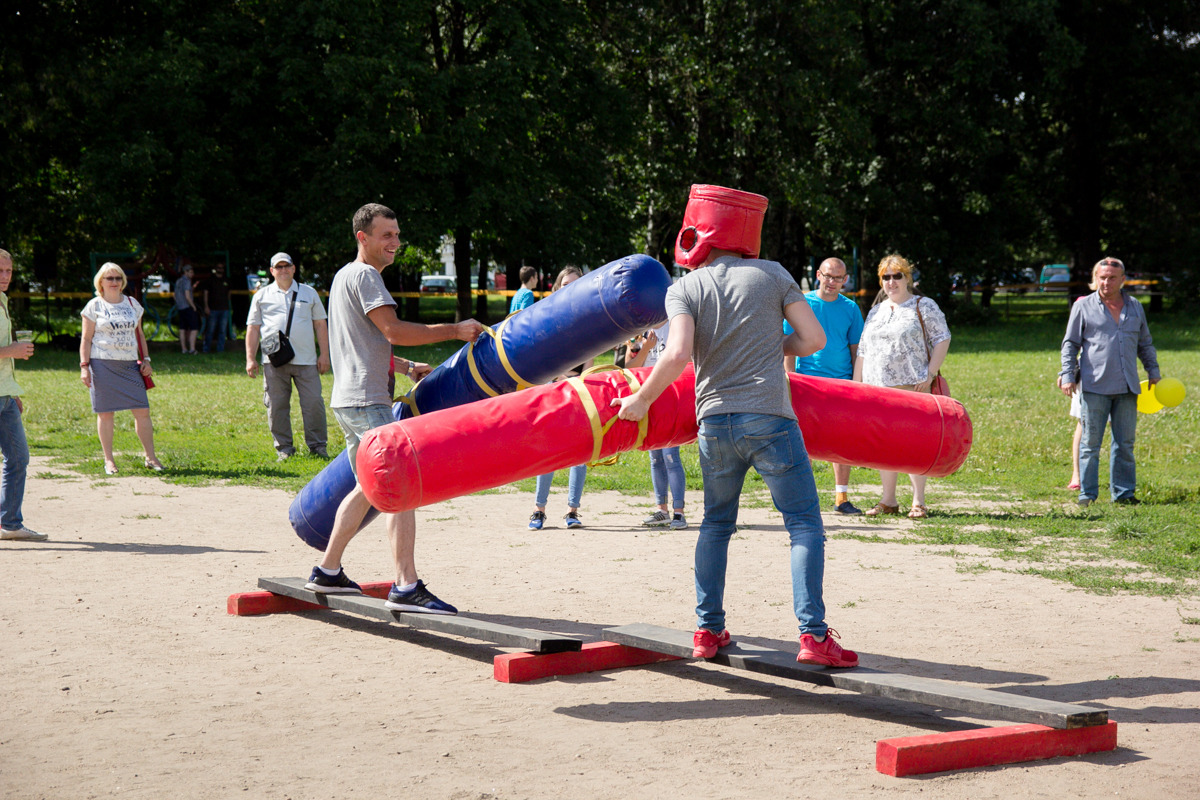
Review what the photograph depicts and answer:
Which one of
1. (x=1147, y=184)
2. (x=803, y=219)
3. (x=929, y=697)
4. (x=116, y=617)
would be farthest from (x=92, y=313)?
(x=1147, y=184)

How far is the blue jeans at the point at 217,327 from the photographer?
28.1 m

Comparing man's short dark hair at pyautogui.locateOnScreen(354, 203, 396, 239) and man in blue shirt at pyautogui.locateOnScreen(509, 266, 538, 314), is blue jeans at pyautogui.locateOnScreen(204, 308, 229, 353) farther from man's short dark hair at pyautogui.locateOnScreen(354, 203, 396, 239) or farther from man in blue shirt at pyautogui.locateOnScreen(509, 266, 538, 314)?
man's short dark hair at pyautogui.locateOnScreen(354, 203, 396, 239)

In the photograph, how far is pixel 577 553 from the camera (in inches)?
328

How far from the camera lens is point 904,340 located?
30.8 feet

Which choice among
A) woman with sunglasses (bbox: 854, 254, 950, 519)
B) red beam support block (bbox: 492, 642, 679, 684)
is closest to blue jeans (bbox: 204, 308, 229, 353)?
woman with sunglasses (bbox: 854, 254, 950, 519)

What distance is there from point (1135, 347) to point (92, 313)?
9.37 m

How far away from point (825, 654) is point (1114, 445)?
236 inches

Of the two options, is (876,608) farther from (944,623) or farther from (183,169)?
(183,169)

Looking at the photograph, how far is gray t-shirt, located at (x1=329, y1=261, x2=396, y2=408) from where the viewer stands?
602cm

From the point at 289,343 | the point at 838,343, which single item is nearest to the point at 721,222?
the point at 838,343

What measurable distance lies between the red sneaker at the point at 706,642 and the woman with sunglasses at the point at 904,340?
14.4 feet

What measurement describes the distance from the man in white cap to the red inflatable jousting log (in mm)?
7313

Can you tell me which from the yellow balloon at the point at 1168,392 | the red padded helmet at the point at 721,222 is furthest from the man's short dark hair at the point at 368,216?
the yellow balloon at the point at 1168,392

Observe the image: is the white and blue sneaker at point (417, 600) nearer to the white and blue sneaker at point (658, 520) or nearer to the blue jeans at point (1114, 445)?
the white and blue sneaker at point (658, 520)
